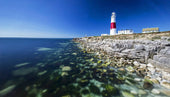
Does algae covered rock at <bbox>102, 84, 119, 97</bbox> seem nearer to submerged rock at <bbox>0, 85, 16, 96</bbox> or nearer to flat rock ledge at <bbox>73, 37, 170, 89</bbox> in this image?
flat rock ledge at <bbox>73, 37, 170, 89</bbox>

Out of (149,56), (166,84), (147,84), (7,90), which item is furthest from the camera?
(149,56)

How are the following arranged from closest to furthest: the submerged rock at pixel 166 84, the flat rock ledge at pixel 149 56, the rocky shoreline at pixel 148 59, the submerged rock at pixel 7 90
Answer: the submerged rock at pixel 7 90 → the submerged rock at pixel 166 84 → the rocky shoreline at pixel 148 59 → the flat rock ledge at pixel 149 56

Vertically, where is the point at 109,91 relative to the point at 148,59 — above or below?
below

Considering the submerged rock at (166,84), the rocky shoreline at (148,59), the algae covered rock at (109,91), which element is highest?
the rocky shoreline at (148,59)

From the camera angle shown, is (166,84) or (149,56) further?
(149,56)

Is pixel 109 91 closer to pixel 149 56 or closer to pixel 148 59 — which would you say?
pixel 148 59

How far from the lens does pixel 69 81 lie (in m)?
5.19

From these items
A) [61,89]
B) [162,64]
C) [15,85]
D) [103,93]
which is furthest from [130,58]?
[15,85]

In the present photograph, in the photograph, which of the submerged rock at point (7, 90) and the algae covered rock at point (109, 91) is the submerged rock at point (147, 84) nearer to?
the algae covered rock at point (109, 91)

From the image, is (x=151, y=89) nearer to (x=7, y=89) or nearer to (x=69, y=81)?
(x=69, y=81)

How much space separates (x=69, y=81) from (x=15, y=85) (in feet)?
13.8

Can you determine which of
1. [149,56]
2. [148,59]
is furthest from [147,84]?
→ [149,56]

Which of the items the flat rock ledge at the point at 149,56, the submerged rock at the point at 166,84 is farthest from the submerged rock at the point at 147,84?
the submerged rock at the point at 166,84

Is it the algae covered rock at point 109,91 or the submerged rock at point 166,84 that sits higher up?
the submerged rock at point 166,84
